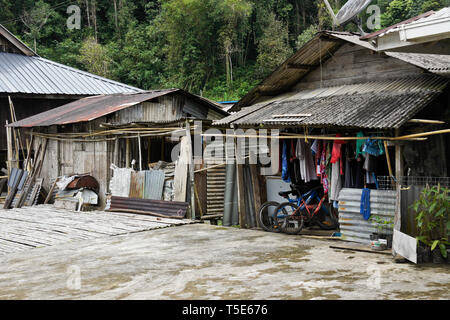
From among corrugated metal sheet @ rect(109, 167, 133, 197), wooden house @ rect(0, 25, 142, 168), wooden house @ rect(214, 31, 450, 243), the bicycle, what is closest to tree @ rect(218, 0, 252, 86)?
wooden house @ rect(0, 25, 142, 168)

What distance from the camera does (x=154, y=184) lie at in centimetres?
1321

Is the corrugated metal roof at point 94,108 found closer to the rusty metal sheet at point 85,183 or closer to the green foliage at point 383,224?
the rusty metal sheet at point 85,183

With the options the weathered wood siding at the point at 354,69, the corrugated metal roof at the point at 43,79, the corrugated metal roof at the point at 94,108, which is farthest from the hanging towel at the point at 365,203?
the corrugated metal roof at the point at 43,79

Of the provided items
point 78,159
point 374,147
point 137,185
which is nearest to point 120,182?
point 137,185

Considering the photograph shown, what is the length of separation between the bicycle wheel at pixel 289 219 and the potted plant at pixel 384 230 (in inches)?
81.0

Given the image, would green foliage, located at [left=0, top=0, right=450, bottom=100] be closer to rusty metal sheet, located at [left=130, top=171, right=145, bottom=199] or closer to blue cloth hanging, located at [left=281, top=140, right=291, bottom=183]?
rusty metal sheet, located at [left=130, top=171, right=145, bottom=199]

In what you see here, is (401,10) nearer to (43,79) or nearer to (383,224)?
(43,79)

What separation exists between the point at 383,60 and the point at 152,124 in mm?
6082

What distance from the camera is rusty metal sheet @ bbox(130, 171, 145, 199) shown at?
44.4ft

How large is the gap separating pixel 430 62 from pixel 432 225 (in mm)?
3350

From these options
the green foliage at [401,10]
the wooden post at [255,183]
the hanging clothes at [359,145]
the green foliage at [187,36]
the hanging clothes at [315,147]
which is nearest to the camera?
the hanging clothes at [359,145]

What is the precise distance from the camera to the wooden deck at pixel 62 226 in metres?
10.4

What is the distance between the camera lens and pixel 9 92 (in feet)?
62.6
